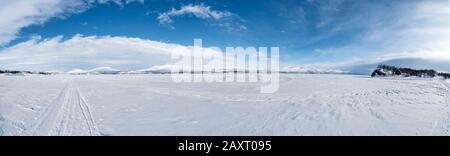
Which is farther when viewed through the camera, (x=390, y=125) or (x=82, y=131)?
(x=390, y=125)

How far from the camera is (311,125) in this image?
27.7ft

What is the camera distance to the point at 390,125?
8.34 meters

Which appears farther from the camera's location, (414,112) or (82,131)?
(414,112)
